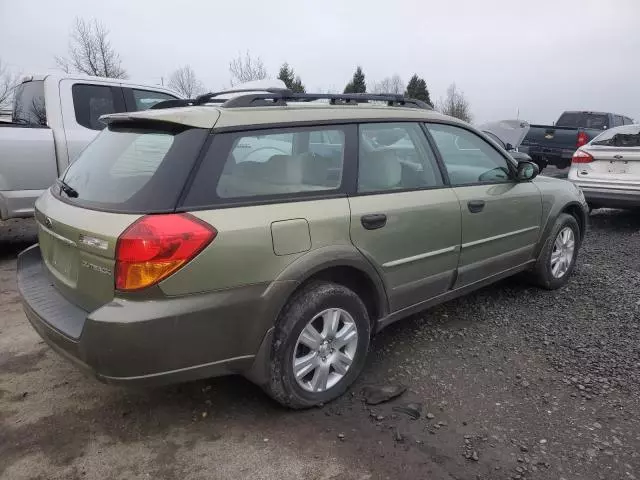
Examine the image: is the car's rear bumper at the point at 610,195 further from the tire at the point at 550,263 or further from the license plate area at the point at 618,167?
the tire at the point at 550,263

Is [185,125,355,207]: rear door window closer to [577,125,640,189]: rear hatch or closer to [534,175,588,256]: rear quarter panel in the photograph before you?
[534,175,588,256]: rear quarter panel

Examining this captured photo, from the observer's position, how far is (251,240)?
7.85ft

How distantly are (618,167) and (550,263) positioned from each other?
363 centimetres

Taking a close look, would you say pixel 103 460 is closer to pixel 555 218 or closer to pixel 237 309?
pixel 237 309

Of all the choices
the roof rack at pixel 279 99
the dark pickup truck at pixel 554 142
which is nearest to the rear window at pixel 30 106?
the roof rack at pixel 279 99

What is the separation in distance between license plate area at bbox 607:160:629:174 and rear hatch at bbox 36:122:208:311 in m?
6.69

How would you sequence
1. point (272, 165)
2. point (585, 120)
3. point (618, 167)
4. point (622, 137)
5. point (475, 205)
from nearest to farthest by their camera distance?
point (272, 165) → point (475, 205) → point (618, 167) → point (622, 137) → point (585, 120)

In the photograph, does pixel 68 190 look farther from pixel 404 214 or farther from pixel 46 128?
pixel 46 128

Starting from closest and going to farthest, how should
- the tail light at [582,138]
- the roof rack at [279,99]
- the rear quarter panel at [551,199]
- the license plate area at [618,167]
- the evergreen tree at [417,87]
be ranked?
the roof rack at [279,99] → the rear quarter panel at [551,199] → the license plate area at [618,167] → the tail light at [582,138] → the evergreen tree at [417,87]

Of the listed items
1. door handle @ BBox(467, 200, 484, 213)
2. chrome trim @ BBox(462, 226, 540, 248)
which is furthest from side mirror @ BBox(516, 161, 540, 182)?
door handle @ BBox(467, 200, 484, 213)

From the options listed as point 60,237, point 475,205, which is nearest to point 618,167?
point 475,205

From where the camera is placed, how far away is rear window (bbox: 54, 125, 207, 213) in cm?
232

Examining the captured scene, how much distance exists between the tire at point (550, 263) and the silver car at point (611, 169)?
2.87m

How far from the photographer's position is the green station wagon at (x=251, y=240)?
2.26 metres
